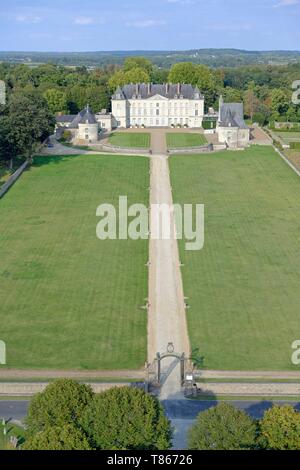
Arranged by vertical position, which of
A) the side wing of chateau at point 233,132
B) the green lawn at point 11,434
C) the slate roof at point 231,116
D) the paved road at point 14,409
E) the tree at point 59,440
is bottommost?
the paved road at point 14,409

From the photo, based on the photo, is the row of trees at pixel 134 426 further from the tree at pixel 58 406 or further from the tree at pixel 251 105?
the tree at pixel 251 105

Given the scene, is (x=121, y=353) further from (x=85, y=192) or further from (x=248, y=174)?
(x=248, y=174)

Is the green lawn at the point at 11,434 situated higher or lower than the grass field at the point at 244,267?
lower

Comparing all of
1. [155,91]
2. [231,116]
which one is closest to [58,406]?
[231,116]

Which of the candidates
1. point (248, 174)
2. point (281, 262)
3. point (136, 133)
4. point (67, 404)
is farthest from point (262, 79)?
point (67, 404)

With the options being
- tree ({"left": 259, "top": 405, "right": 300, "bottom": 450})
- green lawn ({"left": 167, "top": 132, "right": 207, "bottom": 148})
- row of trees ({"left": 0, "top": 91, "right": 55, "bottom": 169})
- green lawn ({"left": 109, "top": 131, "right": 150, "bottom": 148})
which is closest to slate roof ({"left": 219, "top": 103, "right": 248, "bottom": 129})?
green lawn ({"left": 167, "top": 132, "right": 207, "bottom": 148})

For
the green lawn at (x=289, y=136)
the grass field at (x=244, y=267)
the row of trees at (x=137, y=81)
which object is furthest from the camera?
the row of trees at (x=137, y=81)

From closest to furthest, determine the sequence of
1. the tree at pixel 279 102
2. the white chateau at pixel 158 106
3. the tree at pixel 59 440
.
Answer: the tree at pixel 59 440
the white chateau at pixel 158 106
the tree at pixel 279 102

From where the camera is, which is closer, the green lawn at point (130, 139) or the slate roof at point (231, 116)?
the green lawn at point (130, 139)

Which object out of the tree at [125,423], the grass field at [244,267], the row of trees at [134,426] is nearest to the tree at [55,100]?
the grass field at [244,267]
